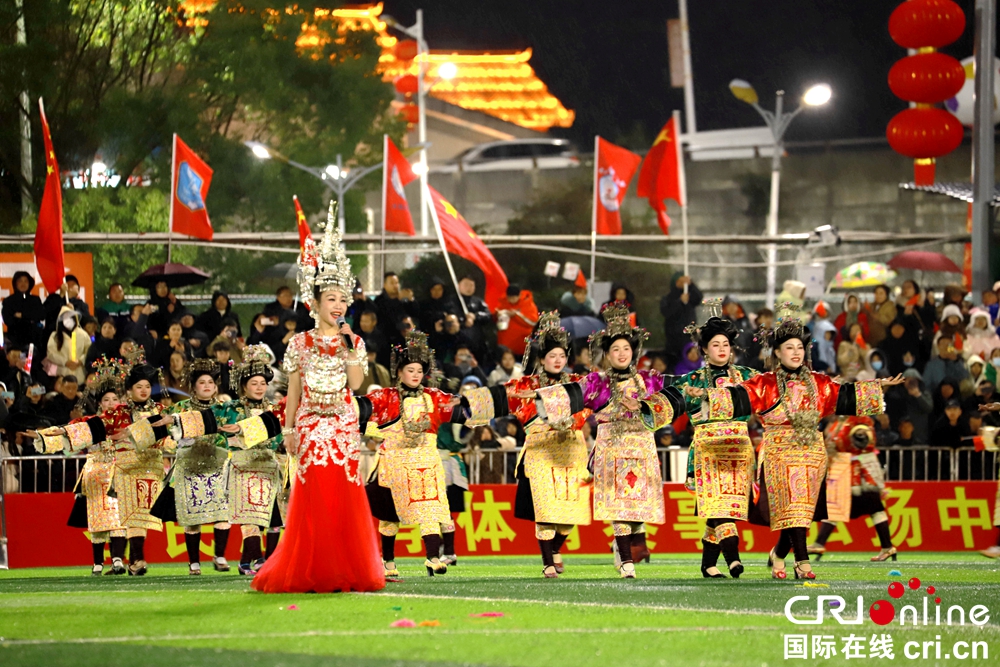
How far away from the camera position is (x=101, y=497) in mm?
11484

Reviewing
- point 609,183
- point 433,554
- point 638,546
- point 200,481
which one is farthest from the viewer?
point 609,183

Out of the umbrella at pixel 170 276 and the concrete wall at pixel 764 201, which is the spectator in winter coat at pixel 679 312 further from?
the concrete wall at pixel 764 201

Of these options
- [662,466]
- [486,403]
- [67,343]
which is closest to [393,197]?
[67,343]

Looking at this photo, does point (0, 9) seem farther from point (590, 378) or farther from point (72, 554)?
point (590, 378)

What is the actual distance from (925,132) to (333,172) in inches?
573

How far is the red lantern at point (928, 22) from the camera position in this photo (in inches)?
616

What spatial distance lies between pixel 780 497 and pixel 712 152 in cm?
2081

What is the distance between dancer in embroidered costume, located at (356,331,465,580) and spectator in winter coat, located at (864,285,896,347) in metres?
7.34

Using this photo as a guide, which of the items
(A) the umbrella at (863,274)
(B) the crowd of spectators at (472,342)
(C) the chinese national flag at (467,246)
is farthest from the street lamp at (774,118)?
(C) the chinese national flag at (467,246)

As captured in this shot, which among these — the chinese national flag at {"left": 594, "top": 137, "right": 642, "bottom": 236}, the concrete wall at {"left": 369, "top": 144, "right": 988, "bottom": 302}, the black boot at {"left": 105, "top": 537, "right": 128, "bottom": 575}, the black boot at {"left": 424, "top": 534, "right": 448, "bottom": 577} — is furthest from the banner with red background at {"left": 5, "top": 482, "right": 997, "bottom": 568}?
the concrete wall at {"left": 369, "top": 144, "right": 988, "bottom": 302}

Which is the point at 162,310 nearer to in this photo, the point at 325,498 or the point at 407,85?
the point at 325,498

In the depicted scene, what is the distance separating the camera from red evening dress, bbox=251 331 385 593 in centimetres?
791

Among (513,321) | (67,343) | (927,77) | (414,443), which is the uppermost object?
(927,77)

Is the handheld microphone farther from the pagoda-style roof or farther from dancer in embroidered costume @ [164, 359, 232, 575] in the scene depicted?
the pagoda-style roof
